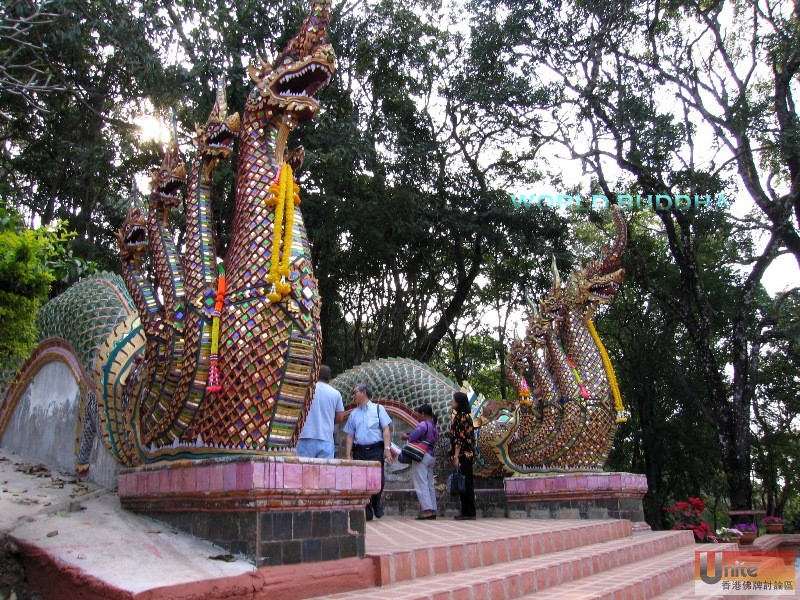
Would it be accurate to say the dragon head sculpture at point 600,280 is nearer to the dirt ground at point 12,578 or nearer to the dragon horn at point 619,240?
the dragon horn at point 619,240

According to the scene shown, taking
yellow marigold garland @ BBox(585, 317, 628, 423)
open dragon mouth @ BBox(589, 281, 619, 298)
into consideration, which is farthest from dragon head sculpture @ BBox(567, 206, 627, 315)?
yellow marigold garland @ BBox(585, 317, 628, 423)

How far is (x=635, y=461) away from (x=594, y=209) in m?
7.06

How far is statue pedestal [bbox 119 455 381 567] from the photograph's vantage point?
11.0 ft

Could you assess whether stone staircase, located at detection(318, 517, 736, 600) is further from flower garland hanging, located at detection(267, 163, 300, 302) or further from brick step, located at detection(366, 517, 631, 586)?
flower garland hanging, located at detection(267, 163, 300, 302)

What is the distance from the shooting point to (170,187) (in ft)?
16.3

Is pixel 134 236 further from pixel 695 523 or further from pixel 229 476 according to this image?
pixel 695 523

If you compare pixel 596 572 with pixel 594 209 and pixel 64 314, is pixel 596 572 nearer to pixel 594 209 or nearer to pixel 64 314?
pixel 64 314

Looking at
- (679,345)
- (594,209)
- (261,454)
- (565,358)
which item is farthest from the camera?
(679,345)

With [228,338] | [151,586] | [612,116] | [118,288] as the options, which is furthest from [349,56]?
[151,586]

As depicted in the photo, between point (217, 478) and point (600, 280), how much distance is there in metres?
6.74

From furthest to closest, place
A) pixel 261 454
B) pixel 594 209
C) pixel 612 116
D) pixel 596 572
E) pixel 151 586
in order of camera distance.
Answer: pixel 594 209 < pixel 612 116 < pixel 596 572 < pixel 261 454 < pixel 151 586

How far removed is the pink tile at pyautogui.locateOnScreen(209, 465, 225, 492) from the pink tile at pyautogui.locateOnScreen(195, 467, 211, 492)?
0.04 meters

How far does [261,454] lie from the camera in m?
3.72

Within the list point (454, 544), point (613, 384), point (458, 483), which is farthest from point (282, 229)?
point (613, 384)
